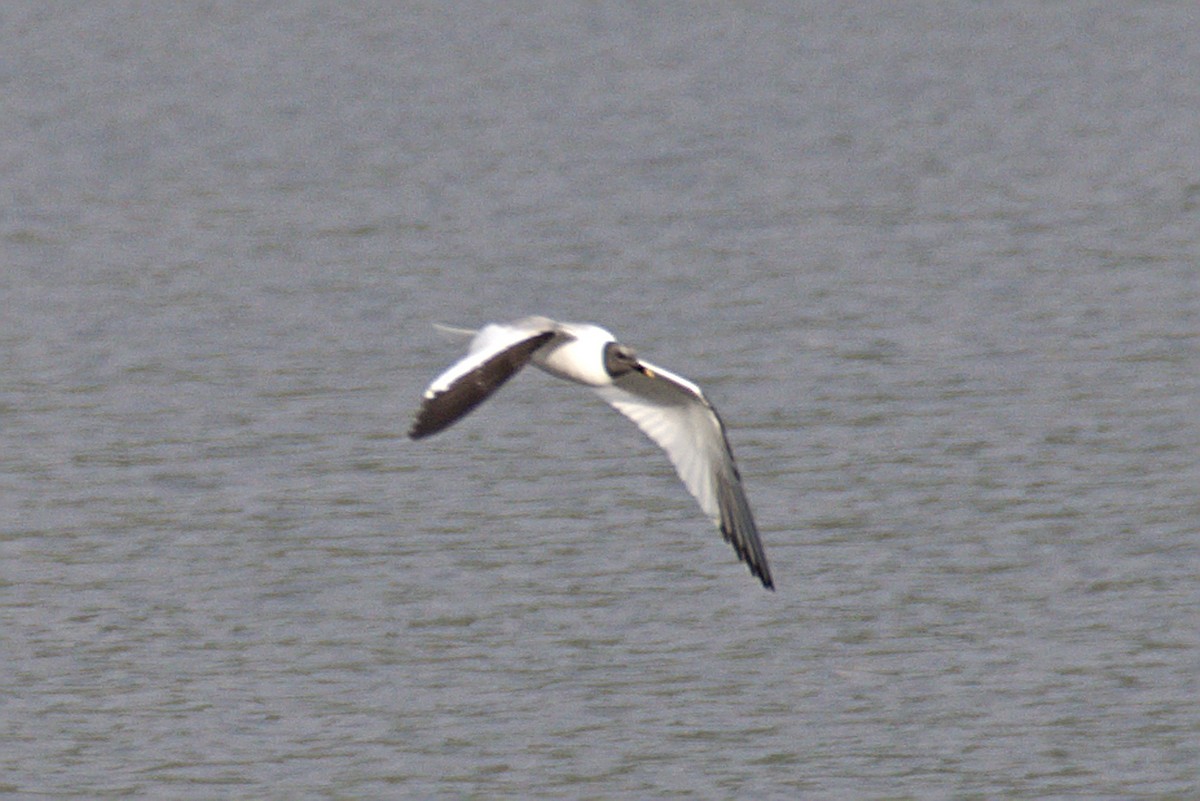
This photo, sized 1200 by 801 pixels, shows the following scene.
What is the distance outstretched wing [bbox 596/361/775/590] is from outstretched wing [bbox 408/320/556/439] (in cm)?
89

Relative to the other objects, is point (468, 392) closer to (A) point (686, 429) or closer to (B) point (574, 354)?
(B) point (574, 354)

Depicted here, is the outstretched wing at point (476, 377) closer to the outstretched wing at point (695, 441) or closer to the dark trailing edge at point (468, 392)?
the dark trailing edge at point (468, 392)

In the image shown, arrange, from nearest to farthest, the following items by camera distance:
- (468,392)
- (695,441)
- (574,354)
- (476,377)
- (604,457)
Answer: (468,392), (476,377), (574,354), (695,441), (604,457)

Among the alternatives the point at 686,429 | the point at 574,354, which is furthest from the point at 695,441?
the point at 574,354

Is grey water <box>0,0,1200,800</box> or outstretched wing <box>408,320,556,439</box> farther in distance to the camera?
grey water <box>0,0,1200,800</box>

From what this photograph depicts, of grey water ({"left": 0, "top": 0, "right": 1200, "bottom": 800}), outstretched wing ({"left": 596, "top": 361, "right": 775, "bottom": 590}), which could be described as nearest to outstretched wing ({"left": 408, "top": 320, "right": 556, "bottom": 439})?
outstretched wing ({"left": 596, "top": 361, "right": 775, "bottom": 590})

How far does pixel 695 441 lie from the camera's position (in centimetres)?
1288

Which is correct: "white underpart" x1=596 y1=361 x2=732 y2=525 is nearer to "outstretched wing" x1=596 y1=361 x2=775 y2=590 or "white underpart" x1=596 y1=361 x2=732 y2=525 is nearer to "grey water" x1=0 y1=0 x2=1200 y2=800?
"outstretched wing" x1=596 y1=361 x2=775 y2=590

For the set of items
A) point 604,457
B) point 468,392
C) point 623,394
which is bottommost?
point 604,457

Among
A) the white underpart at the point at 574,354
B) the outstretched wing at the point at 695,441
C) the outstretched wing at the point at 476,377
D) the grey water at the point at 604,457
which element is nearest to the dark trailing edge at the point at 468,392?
the outstretched wing at the point at 476,377

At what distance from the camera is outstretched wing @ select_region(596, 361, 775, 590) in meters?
12.5

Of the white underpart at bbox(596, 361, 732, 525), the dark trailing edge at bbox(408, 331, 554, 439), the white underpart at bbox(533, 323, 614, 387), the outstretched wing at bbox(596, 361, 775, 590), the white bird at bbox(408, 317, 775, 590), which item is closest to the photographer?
the dark trailing edge at bbox(408, 331, 554, 439)

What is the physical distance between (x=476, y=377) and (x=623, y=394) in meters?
2.32

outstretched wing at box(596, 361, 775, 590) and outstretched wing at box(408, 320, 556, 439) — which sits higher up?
outstretched wing at box(408, 320, 556, 439)
